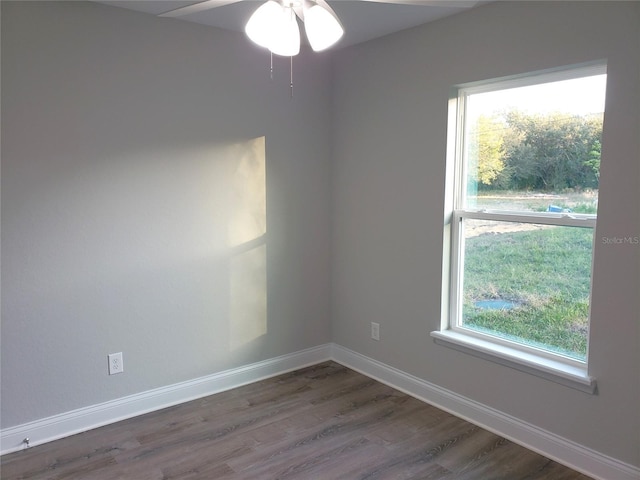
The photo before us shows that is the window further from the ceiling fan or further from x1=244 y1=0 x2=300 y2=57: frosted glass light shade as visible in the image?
x1=244 y1=0 x2=300 y2=57: frosted glass light shade

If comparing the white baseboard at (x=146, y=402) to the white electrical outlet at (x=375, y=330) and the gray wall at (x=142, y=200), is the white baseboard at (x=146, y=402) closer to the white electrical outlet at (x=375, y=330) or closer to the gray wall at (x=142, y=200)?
the gray wall at (x=142, y=200)

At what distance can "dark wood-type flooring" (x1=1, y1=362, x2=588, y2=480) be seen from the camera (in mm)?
2375

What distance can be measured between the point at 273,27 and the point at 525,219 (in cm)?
171

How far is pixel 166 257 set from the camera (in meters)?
2.97

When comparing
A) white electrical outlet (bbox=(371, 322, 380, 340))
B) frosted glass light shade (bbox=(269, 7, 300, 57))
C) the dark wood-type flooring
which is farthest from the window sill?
frosted glass light shade (bbox=(269, 7, 300, 57))

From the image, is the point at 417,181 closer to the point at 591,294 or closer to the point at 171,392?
A: the point at 591,294

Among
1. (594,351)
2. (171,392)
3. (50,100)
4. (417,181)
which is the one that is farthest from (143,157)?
(594,351)

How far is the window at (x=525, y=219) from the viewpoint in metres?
2.39

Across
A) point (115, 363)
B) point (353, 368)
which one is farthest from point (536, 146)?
point (115, 363)

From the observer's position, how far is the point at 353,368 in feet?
11.9

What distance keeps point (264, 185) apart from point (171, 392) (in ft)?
4.74

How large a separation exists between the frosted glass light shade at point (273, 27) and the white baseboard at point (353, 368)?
2220 millimetres

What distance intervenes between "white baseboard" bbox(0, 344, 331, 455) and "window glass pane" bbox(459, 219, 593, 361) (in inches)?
51.8

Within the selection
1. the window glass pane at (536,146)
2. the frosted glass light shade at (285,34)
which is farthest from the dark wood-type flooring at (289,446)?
the frosted glass light shade at (285,34)
